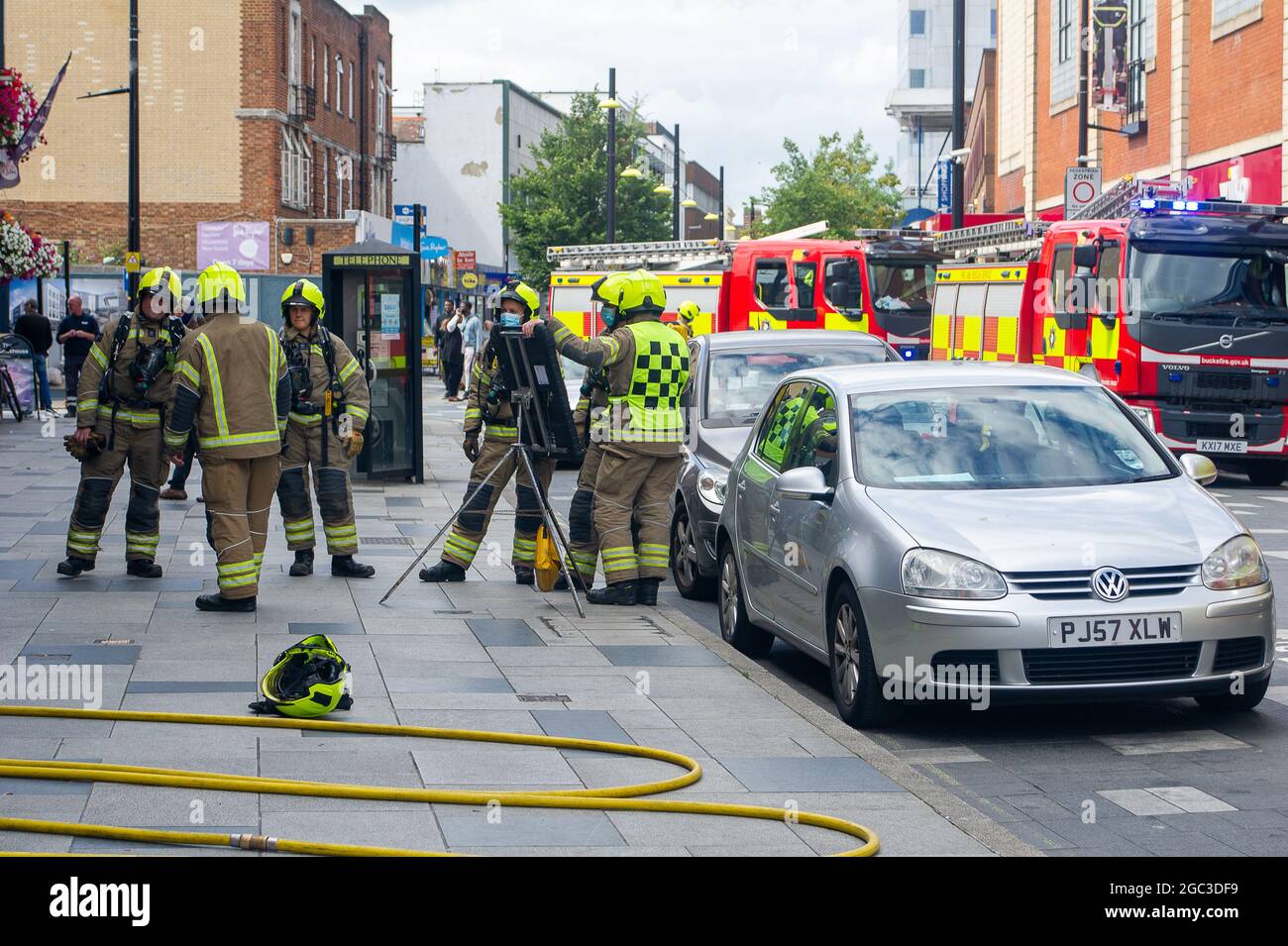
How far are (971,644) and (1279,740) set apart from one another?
1362mm

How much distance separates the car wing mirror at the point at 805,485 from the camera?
26.2ft

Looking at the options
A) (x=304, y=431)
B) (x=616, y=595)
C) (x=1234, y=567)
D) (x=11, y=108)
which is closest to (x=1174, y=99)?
(x=11, y=108)

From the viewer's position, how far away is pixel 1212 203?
2011 centimetres

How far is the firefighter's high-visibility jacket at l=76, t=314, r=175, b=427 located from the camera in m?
11.2

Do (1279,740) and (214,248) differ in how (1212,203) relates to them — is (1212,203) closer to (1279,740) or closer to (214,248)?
(1279,740)

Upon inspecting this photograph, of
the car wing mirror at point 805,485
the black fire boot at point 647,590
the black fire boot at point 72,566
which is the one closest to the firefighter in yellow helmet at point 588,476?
the black fire boot at point 647,590

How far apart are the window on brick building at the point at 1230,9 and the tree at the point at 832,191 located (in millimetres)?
29921

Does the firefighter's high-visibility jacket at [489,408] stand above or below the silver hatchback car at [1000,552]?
above

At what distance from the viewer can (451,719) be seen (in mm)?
7195

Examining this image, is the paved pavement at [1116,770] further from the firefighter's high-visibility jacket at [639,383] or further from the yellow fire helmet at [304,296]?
the yellow fire helmet at [304,296]

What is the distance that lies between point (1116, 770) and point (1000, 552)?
94 centimetres

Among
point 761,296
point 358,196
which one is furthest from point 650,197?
point 761,296

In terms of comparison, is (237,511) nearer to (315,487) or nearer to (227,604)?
(227,604)

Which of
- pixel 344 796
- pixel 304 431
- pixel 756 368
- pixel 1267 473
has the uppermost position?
pixel 756 368
